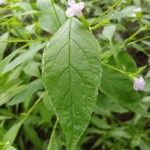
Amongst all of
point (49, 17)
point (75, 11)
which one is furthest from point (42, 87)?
point (75, 11)

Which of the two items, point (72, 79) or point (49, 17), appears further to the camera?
point (49, 17)

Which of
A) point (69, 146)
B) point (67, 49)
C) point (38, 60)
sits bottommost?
point (38, 60)

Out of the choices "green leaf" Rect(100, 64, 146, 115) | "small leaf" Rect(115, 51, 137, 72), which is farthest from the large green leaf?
"small leaf" Rect(115, 51, 137, 72)

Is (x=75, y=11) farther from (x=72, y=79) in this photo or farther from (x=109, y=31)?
(x=109, y=31)

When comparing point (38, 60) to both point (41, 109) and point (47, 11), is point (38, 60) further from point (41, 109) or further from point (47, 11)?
point (47, 11)

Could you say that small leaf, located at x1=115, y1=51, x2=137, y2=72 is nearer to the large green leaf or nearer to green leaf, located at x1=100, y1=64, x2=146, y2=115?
green leaf, located at x1=100, y1=64, x2=146, y2=115

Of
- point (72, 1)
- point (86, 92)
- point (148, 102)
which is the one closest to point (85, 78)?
point (86, 92)

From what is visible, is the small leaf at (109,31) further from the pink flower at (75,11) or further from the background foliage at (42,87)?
the pink flower at (75,11)

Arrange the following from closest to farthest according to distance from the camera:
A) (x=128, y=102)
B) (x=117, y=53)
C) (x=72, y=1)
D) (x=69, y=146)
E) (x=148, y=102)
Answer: (x=69, y=146) < (x=72, y=1) < (x=128, y=102) < (x=117, y=53) < (x=148, y=102)
